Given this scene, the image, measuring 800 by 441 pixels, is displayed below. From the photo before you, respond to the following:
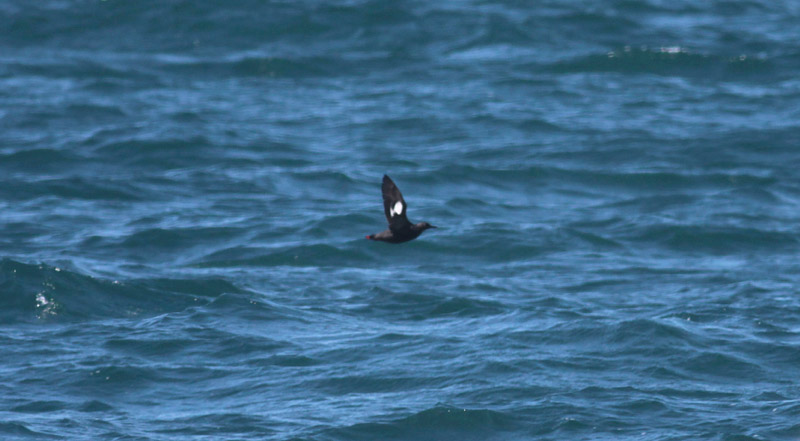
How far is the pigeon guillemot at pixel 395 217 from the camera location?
44.3ft

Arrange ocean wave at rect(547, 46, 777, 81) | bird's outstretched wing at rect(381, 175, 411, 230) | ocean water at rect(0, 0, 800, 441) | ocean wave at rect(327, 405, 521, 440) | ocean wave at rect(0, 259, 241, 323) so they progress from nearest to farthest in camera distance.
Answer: bird's outstretched wing at rect(381, 175, 411, 230), ocean wave at rect(327, 405, 521, 440), ocean water at rect(0, 0, 800, 441), ocean wave at rect(0, 259, 241, 323), ocean wave at rect(547, 46, 777, 81)

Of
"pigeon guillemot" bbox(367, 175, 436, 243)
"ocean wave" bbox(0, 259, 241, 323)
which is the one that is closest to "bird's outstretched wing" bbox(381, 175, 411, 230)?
"pigeon guillemot" bbox(367, 175, 436, 243)

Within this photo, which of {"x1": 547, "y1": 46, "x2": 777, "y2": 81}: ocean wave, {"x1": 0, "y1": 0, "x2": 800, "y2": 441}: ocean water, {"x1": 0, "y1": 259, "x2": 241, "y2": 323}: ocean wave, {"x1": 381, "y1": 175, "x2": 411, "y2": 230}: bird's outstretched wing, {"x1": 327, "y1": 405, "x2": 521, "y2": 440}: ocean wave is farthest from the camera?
{"x1": 547, "y1": 46, "x2": 777, "y2": 81}: ocean wave

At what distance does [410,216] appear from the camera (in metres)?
22.3

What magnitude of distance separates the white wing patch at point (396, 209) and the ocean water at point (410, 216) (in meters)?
3.28

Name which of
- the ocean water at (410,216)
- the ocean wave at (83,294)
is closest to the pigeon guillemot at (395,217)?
the ocean water at (410,216)

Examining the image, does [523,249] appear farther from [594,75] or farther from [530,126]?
[594,75]

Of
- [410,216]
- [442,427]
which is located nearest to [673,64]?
[410,216]

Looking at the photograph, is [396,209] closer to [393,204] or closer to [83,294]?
[393,204]

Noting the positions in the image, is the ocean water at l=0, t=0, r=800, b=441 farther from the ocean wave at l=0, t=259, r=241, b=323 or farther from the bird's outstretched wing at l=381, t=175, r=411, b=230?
the bird's outstretched wing at l=381, t=175, r=411, b=230

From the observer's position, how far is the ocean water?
1639 cm

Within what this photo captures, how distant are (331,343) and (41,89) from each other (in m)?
14.3

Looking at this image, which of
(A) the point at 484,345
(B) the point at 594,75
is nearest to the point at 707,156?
(B) the point at 594,75

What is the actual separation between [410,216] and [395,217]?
8597 mm
